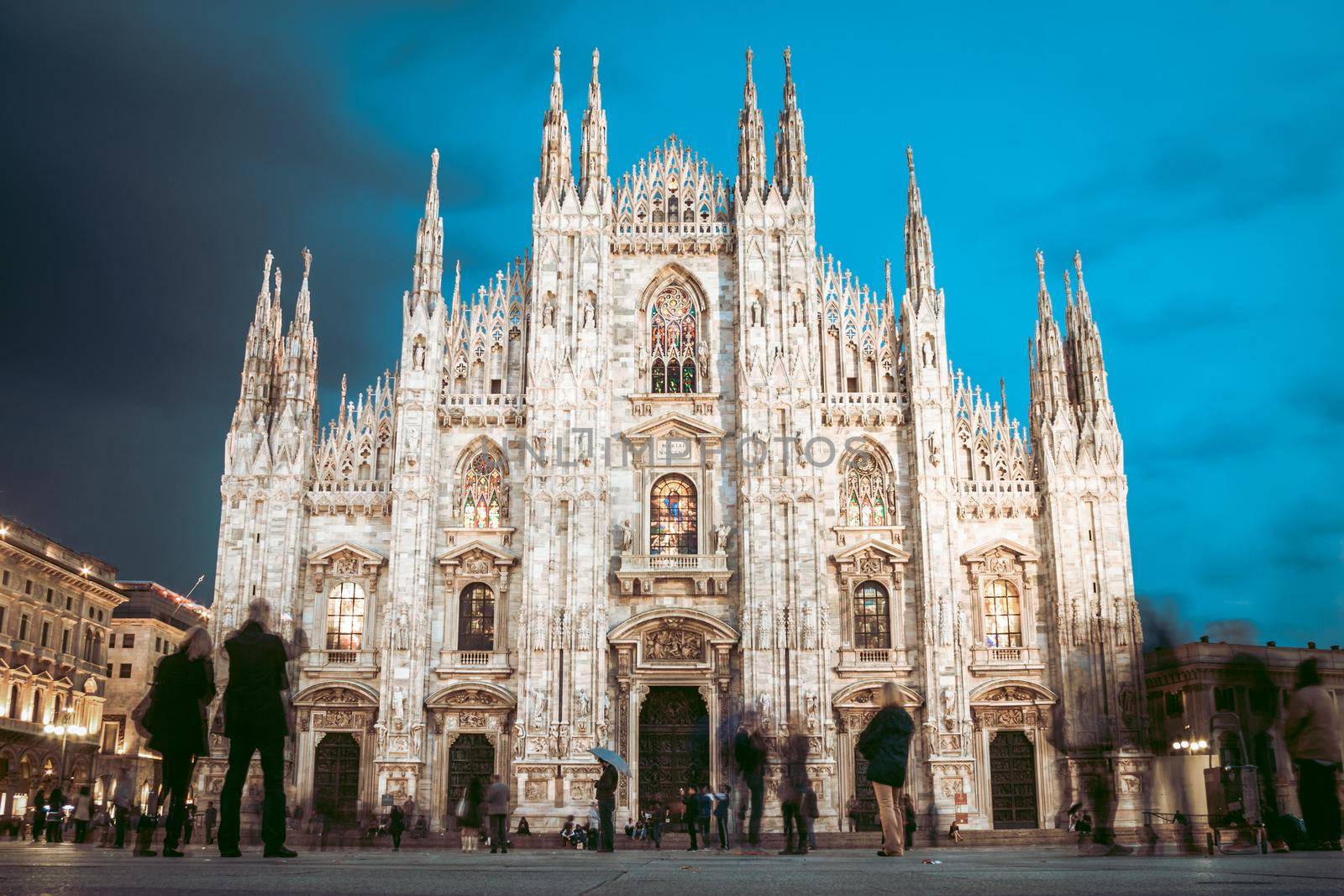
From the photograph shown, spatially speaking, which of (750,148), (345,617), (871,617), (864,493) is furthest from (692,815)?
(750,148)

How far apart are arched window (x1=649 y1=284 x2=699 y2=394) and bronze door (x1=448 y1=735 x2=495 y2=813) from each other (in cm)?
1151

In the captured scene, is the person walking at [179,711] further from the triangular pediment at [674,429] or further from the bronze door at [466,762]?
the triangular pediment at [674,429]

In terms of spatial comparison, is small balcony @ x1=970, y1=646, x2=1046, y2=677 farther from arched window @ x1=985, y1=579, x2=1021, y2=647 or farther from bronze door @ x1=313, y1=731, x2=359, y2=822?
bronze door @ x1=313, y1=731, x2=359, y2=822

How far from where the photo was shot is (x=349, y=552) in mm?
37188

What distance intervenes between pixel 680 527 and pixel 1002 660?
9992 millimetres

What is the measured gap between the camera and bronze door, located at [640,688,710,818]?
35.8 meters

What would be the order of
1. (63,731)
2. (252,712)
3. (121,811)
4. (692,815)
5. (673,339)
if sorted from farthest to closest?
(63,731) < (673,339) < (121,811) < (692,815) < (252,712)

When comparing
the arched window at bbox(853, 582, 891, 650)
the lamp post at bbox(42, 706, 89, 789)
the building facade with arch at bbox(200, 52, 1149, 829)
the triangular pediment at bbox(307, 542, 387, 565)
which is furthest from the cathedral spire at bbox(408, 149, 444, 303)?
the lamp post at bbox(42, 706, 89, 789)

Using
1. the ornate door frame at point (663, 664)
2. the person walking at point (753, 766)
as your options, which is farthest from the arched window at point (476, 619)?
the person walking at point (753, 766)

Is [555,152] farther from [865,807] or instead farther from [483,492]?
[865,807]

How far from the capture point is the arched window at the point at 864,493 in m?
37.7

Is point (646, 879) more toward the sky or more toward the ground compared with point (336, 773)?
more toward the ground

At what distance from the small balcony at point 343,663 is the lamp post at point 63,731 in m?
17.3

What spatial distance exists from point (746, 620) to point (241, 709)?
25.8 m
